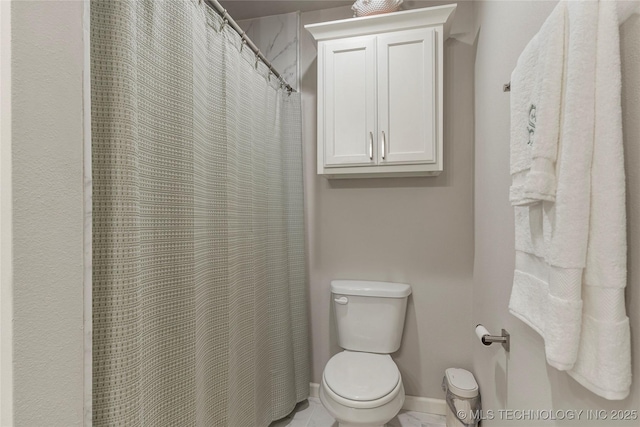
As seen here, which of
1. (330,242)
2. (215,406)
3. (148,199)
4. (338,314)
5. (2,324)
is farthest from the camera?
(330,242)

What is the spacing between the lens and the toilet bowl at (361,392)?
1.31 meters

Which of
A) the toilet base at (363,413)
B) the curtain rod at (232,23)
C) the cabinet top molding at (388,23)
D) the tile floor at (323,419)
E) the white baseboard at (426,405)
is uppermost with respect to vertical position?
the cabinet top molding at (388,23)

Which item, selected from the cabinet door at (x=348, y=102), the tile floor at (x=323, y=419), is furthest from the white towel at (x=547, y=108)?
the tile floor at (x=323, y=419)

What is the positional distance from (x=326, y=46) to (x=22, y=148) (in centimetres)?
160

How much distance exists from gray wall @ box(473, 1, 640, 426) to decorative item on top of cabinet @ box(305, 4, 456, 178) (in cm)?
24

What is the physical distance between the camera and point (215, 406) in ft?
3.75

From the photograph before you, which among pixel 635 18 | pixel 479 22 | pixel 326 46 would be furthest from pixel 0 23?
pixel 479 22

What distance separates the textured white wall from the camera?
489 millimetres

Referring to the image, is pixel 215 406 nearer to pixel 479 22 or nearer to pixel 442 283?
pixel 442 283

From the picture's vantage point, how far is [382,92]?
167cm

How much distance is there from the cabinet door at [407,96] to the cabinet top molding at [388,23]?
0.04m

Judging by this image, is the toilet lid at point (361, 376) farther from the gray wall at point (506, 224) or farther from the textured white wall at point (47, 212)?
the textured white wall at point (47, 212)

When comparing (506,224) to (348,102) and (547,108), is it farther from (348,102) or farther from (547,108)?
(348,102)

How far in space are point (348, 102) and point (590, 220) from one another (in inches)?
54.0
